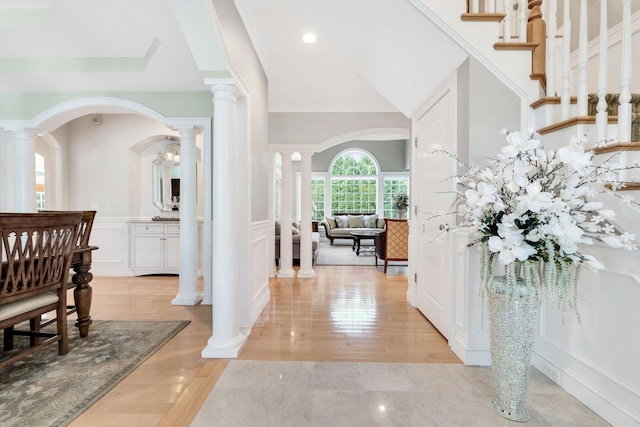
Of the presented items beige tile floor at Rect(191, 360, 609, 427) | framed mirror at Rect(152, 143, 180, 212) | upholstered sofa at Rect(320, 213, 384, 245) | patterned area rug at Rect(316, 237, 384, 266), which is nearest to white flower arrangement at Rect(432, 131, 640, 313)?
beige tile floor at Rect(191, 360, 609, 427)

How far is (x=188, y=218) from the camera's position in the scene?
347 cm

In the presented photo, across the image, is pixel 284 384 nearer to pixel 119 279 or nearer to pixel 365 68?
pixel 365 68

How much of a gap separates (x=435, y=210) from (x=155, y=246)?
398cm

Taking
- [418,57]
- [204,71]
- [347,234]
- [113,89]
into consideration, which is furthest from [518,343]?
[347,234]

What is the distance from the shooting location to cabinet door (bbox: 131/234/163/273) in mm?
4551

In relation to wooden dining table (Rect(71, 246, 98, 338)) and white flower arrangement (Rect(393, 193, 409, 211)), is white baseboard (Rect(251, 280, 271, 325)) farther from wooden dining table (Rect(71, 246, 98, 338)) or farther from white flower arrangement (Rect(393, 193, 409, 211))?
white flower arrangement (Rect(393, 193, 409, 211))

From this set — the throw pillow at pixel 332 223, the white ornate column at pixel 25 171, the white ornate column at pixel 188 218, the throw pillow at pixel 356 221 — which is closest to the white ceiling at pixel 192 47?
the white ornate column at pixel 25 171

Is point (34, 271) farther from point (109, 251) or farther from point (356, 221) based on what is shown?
point (356, 221)

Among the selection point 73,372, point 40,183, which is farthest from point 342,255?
point 40,183

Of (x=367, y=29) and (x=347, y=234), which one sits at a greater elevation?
(x=367, y=29)

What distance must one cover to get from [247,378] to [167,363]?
0.63m

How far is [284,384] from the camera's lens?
6.01 ft

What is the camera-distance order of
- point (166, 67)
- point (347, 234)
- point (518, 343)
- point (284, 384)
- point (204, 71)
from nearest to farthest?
point (518, 343)
point (284, 384)
point (204, 71)
point (166, 67)
point (347, 234)

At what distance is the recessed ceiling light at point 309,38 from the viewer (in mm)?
2760
